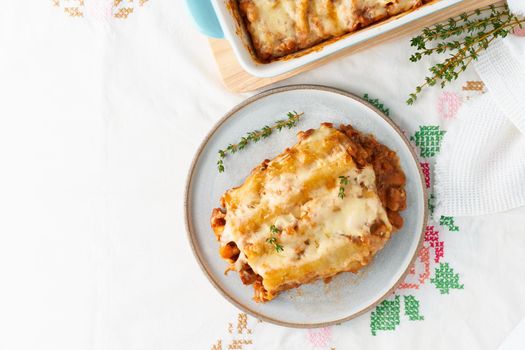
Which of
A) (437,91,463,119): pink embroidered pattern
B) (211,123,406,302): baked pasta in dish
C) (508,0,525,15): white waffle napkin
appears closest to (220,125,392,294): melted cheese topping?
(211,123,406,302): baked pasta in dish

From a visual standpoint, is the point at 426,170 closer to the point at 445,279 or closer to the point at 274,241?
the point at 445,279

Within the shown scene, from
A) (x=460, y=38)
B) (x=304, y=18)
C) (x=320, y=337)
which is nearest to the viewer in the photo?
(x=304, y=18)

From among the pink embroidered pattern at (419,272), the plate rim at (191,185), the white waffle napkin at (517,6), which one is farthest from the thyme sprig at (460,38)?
the pink embroidered pattern at (419,272)

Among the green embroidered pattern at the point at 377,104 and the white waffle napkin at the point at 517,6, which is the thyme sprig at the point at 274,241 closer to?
the green embroidered pattern at the point at 377,104

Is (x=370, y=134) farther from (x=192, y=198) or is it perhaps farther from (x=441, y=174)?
(x=192, y=198)

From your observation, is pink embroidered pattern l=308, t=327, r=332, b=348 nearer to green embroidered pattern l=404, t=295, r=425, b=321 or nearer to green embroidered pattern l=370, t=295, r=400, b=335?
green embroidered pattern l=370, t=295, r=400, b=335


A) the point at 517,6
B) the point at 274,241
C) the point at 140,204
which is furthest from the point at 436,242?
the point at 140,204
